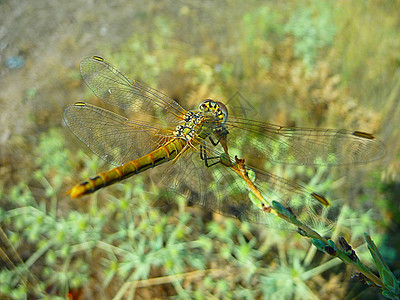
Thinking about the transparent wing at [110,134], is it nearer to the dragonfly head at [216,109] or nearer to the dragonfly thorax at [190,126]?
the dragonfly thorax at [190,126]

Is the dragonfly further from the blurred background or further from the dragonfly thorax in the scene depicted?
the blurred background

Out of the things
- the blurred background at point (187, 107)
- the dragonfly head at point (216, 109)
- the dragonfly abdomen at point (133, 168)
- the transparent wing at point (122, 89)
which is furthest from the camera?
the blurred background at point (187, 107)

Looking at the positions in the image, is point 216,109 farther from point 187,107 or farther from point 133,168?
point 187,107

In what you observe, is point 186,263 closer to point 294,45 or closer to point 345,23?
point 294,45

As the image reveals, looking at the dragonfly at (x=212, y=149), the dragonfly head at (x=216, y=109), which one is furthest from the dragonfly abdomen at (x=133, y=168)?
the dragonfly head at (x=216, y=109)

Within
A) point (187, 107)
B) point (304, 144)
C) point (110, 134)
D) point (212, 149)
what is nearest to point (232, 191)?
point (212, 149)

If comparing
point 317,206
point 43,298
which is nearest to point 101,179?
point 317,206
